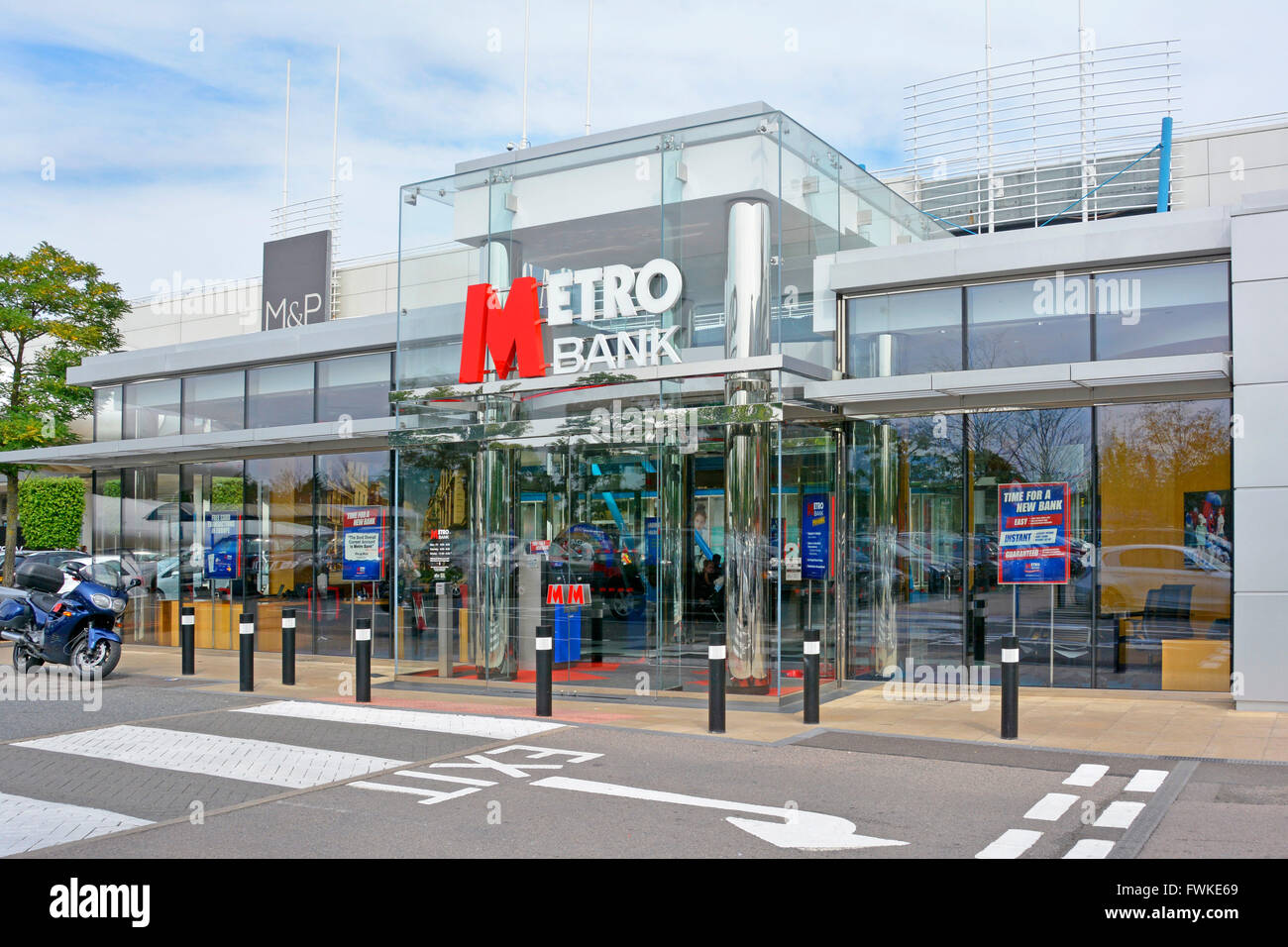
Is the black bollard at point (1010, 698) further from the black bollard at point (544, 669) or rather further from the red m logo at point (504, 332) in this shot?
the red m logo at point (504, 332)

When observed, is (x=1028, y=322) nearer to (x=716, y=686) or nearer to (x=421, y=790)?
(x=716, y=686)

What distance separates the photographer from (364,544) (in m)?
18.3

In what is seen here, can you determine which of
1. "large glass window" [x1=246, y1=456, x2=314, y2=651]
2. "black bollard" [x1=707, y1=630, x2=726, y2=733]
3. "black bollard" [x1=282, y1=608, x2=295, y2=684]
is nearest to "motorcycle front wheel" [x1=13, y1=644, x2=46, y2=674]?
→ "black bollard" [x1=282, y1=608, x2=295, y2=684]

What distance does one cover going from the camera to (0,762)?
959cm

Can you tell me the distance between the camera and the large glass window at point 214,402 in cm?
2012

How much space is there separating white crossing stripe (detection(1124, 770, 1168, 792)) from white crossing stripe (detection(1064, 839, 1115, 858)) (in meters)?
1.64

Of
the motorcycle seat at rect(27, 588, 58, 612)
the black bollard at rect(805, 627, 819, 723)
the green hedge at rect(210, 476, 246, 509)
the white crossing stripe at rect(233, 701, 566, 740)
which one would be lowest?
the white crossing stripe at rect(233, 701, 566, 740)

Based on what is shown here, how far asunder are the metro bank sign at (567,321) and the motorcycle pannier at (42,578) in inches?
253

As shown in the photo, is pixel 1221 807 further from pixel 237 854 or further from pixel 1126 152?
pixel 1126 152

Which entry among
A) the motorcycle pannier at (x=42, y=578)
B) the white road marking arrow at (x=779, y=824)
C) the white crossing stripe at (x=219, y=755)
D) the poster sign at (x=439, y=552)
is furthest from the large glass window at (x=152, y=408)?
the white road marking arrow at (x=779, y=824)

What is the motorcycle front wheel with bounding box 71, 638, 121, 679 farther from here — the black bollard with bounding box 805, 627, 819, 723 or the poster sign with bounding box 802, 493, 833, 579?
the black bollard with bounding box 805, 627, 819, 723

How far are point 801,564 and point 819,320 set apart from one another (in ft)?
10.2

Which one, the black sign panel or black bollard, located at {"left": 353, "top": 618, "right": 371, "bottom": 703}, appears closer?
black bollard, located at {"left": 353, "top": 618, "right": 371, "bottom": 703}

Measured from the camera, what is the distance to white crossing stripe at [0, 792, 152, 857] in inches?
275
